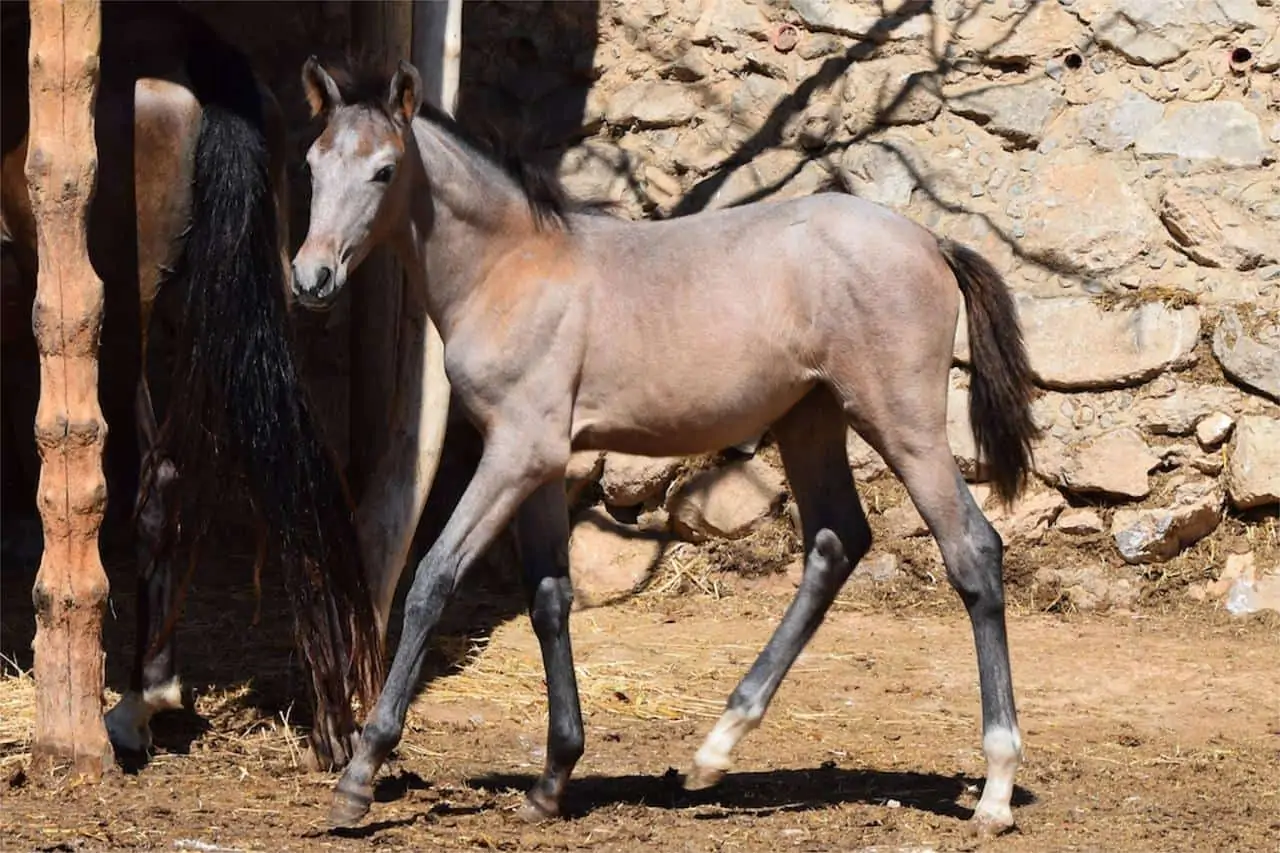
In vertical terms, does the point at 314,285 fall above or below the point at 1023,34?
below

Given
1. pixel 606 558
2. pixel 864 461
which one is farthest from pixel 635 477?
pixel 864 461

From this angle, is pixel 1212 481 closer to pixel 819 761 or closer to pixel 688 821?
pixel 819 761

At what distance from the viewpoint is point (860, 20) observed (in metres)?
7.46

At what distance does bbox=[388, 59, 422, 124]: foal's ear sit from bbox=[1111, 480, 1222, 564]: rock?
3.70 meters

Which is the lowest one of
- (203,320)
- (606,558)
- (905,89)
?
(606,558)

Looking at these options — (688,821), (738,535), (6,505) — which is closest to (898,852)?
(688,821)

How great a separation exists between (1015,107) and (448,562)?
3.88 meters

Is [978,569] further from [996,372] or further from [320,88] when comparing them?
[320,88]

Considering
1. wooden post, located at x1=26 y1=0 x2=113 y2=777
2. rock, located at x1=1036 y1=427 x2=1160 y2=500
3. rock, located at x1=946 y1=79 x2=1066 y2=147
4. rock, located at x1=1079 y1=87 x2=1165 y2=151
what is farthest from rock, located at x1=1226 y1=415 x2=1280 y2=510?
wooden post, located at x1=26 y1=0 x2=113 y2=777

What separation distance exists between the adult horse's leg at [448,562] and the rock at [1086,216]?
3.35 metres

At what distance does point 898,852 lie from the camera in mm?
4168

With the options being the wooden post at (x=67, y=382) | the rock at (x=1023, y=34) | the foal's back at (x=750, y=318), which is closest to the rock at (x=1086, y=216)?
the rock at (x=1023, y=34)

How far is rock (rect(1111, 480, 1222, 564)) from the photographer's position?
6875 millimetres

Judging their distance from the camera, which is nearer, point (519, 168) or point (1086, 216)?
point (519, 168)
